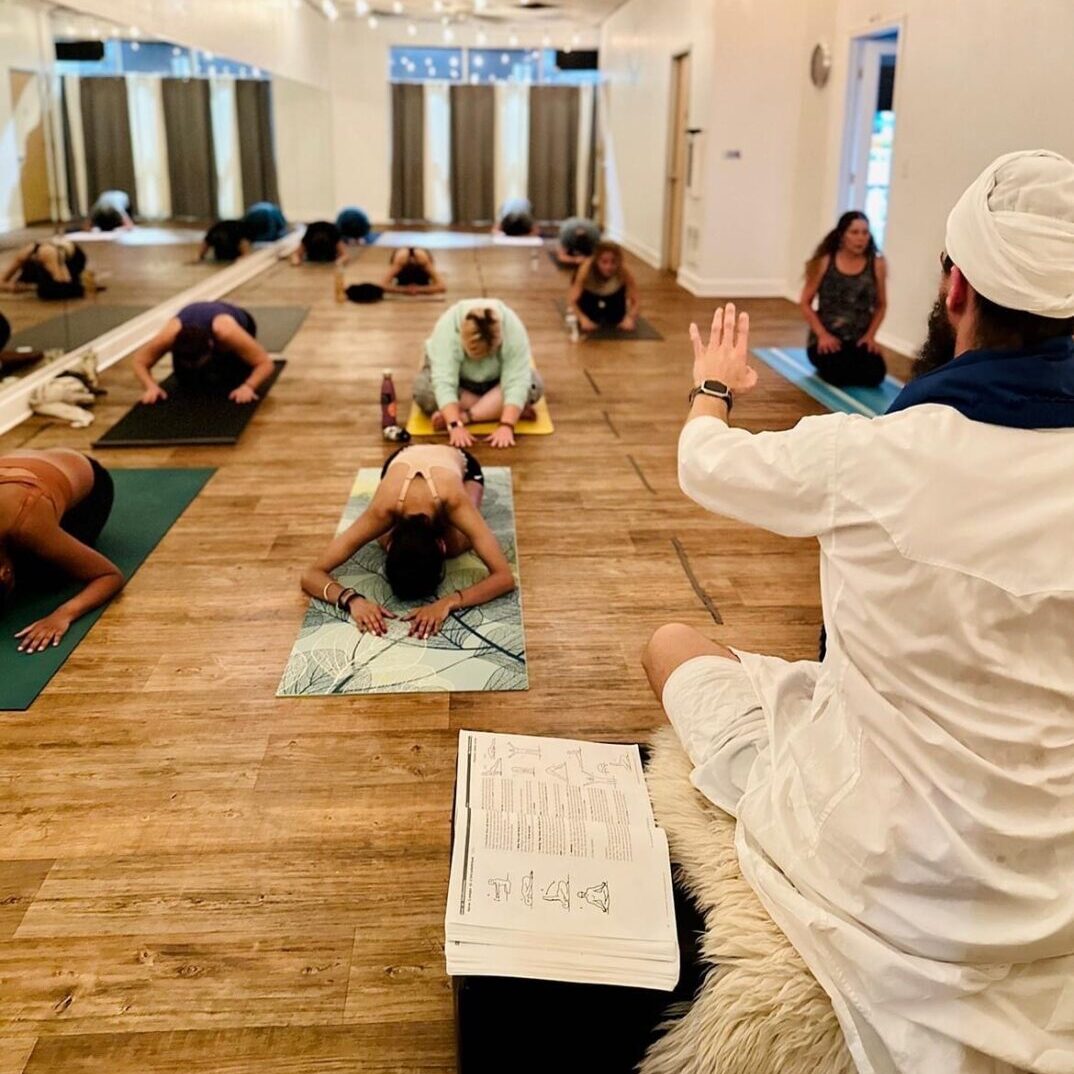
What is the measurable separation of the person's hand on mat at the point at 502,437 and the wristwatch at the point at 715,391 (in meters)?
2.81

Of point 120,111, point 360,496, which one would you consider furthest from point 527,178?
point 360,496

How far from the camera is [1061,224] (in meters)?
1.16

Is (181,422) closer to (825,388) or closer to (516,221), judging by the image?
(825,388)

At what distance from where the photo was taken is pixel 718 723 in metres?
1.73

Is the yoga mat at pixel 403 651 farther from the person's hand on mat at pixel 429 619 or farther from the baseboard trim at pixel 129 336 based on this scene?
the baseboard trim at pixel 129 336

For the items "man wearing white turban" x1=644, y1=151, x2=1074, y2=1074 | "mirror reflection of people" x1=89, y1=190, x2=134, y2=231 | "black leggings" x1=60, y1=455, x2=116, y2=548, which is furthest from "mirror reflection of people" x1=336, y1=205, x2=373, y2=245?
"man wearing white turban" x1=644, y1=151, x2=1074, y2=1074

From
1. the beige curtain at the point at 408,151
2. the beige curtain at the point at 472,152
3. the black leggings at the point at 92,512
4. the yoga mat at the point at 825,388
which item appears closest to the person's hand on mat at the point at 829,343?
the yoga mat at the point at 825,388

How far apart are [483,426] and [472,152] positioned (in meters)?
10.5

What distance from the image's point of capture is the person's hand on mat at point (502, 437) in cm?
431

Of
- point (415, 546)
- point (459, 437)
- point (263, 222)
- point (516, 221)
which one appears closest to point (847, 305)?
point (459, 437)

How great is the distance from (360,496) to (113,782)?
5.70 feet

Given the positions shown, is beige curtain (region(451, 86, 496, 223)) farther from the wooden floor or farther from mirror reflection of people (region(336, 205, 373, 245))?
the wooden floor

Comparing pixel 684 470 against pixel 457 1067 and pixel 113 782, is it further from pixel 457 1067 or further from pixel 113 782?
pixel 113 782

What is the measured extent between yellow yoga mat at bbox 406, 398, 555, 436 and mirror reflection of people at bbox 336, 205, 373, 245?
7676mm
